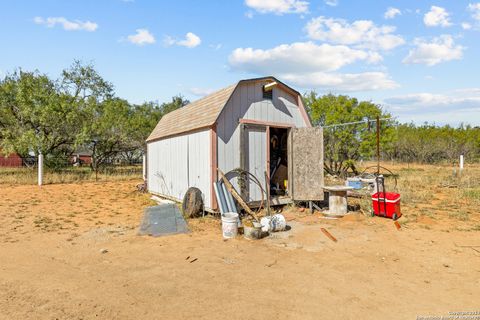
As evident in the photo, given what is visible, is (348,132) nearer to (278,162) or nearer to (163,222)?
(278,162)

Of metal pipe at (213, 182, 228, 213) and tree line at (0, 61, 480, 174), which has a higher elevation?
tree line at (0, 61, 480, 174)

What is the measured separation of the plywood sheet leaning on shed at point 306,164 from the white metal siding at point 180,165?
2642 millimetres

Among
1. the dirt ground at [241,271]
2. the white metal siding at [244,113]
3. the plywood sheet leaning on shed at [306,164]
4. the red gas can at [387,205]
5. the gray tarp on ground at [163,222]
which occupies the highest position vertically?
the white metal siding at [244,113]

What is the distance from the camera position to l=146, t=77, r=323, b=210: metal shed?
7668 mm

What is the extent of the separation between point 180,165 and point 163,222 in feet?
8.81

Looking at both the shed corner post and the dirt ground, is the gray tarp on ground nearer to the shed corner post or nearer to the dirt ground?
the dirt ground

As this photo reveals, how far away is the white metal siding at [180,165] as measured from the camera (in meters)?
7.83

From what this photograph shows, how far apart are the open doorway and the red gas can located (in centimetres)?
299

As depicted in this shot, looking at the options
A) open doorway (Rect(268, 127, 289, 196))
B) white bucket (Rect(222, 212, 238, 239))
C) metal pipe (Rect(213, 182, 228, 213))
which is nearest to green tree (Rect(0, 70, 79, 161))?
open doorway (Rect(268, 127, 289, 196))

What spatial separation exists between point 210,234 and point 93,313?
11.1 feet

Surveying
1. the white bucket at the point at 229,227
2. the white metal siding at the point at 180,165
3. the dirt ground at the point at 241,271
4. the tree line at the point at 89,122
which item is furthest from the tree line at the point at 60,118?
the white bucket at the point at 229,227

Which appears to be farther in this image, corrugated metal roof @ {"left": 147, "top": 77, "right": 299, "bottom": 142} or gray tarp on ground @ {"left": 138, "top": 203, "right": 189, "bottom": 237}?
corrugated metal roof @ {"left": 147, "top": 77, "right": 299, "bottom": 142}

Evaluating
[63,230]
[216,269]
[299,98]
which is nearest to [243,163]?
[299,98]

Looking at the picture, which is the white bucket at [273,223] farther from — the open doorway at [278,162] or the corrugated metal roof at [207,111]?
the open doorway at [278,162]
